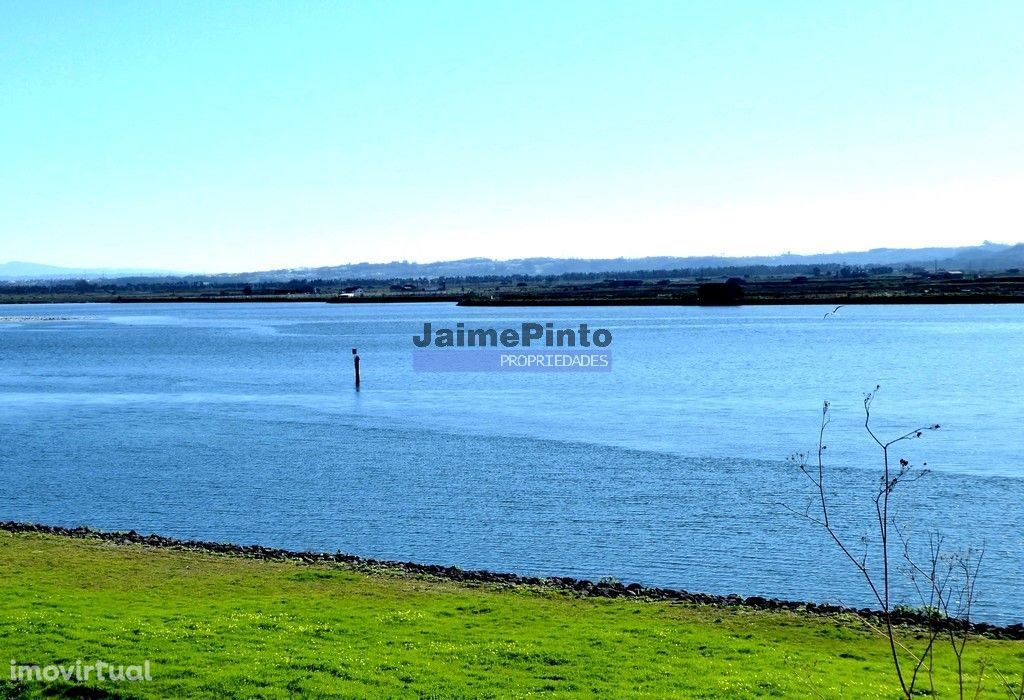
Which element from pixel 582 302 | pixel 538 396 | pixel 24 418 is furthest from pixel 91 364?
pixel 582 302

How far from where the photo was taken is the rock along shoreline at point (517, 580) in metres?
11.1

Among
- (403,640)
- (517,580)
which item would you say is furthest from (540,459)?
(403,640)

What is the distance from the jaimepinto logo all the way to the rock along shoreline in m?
38.0

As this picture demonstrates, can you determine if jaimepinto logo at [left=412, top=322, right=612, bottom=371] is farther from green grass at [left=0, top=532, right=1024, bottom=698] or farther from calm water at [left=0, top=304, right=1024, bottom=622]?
green grass at [left=0, top=532, right=1024, bottom=698]

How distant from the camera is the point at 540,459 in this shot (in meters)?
24.5

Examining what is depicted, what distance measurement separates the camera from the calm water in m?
A: 15.9

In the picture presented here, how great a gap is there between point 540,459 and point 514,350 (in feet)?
138

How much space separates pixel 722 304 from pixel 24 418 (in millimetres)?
110014

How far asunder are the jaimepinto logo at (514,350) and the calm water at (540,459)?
292 cm

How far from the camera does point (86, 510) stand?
1914 centimetres

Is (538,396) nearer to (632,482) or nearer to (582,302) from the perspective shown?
(632,482)

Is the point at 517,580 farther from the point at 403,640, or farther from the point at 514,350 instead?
the point at 514,350

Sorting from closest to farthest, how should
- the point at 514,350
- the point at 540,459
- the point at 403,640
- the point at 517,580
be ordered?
the point at 403,640
the point at 517,580
the point at 540,459
the point at 514,350

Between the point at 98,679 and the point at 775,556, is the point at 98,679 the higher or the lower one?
the higher one
